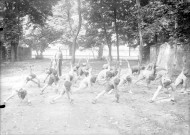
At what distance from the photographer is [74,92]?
12.4 meters

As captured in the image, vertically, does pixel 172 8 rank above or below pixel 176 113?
above

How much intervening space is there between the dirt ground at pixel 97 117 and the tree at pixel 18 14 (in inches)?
840

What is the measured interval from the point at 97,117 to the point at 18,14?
87.0 ft

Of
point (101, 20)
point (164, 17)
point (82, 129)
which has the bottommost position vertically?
point (82, 129)

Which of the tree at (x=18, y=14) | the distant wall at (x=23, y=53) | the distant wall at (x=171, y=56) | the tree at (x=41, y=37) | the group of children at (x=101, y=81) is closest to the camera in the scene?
the group of children at (x=101, y=81)

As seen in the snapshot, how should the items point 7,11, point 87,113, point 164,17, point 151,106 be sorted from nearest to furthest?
1. point 87,113
2. point 151,106
3. point 164,17
4. point 7,11

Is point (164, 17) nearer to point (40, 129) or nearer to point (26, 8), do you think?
point (40, 129)

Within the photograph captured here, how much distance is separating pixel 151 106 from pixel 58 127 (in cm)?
390

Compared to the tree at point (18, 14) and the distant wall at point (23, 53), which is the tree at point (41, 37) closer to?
the distant wall at point (23, 53)

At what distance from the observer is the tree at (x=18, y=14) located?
101 feet

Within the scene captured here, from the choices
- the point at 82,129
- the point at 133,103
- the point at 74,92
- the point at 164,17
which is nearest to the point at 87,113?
the point at 82,129

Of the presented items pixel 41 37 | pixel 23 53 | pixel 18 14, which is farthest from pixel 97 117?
pixel 41 37

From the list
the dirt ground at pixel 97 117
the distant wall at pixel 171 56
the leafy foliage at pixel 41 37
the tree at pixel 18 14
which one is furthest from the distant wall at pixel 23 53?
the dirt ground at pixel 97 117

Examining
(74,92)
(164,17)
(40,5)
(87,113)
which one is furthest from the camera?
(40,5)
